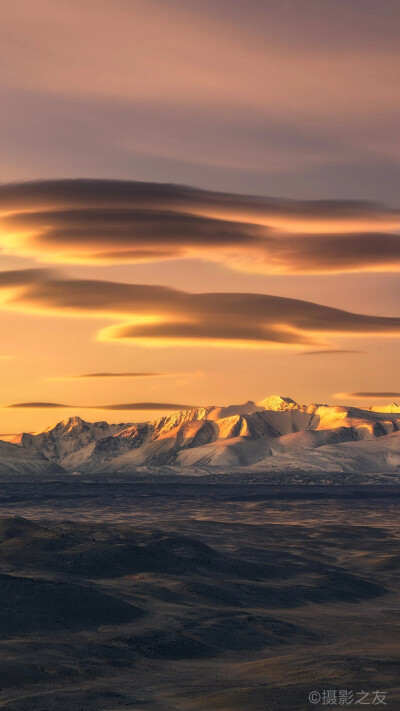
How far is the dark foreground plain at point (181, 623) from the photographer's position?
49094mm

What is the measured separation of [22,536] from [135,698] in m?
69.0

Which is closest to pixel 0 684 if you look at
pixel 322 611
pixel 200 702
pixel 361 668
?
pixel 200 702

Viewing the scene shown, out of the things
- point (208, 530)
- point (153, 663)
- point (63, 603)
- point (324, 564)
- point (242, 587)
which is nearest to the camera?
point (153, 663)

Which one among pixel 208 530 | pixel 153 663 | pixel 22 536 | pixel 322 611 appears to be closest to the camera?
pixel 153 663

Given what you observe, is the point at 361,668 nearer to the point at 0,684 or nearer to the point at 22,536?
the point at 0,684

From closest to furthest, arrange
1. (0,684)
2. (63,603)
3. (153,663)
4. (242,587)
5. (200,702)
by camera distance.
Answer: (200,702)
(0,684)
(153,663)
(63,603)
(242,587)

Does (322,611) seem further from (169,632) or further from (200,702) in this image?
(200,702)

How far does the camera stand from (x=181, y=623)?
74.3 m

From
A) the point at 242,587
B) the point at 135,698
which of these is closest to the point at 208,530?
the point at 242,587

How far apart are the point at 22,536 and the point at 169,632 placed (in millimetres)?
49042

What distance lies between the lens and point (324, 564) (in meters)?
124

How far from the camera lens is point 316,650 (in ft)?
217

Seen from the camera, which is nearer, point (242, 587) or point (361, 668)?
point (361, 668)

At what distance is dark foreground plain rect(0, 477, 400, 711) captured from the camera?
4909cm
